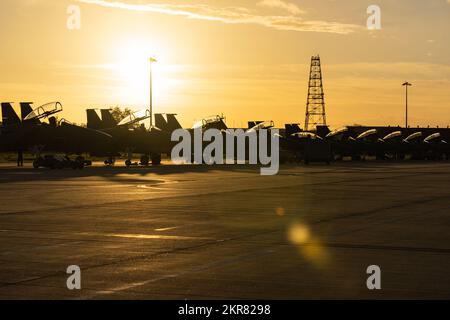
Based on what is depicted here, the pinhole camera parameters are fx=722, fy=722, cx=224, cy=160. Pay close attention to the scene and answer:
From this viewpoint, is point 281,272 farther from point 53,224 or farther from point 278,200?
point 278,200

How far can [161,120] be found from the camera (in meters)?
80.7

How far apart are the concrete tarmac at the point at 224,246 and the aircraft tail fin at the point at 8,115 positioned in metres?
36.0

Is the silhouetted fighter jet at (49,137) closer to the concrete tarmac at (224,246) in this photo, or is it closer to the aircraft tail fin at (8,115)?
the aircraft tail fin at (8,115)

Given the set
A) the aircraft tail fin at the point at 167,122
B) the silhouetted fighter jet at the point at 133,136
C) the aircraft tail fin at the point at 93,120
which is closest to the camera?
the silhouetted fighter jet at the point at 133,136

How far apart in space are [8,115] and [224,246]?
50137 mm

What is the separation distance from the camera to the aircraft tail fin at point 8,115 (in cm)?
5981

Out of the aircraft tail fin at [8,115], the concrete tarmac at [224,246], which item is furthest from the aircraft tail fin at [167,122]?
the concrete tarmac at [224,246]

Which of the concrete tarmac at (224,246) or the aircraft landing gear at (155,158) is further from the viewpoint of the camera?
the aircraft landing gear at (155,158)

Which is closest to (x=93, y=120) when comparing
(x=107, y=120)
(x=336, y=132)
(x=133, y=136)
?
(x=107, y=120)

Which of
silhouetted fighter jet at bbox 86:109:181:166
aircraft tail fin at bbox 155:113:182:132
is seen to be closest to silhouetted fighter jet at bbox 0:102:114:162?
silhouetted fighter jet at bbox 86:109:181:166

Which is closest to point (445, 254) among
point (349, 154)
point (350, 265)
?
point (350, 265)

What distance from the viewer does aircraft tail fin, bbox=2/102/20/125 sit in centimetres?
5981

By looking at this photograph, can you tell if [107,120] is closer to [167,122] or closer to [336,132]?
[167,122]

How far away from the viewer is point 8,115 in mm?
60031
